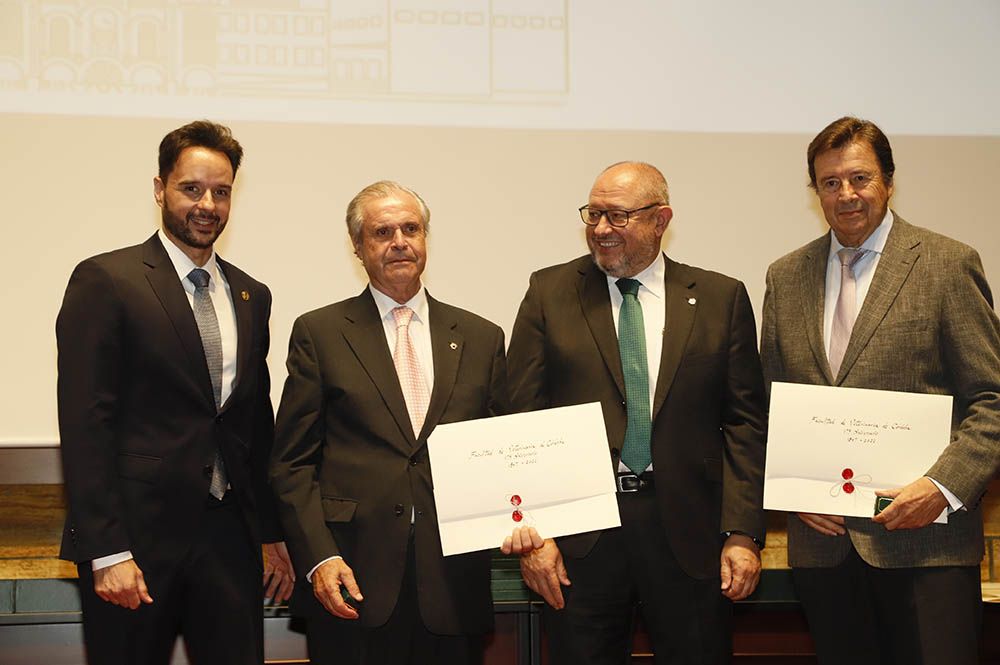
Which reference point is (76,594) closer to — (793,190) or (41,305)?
(41,305)

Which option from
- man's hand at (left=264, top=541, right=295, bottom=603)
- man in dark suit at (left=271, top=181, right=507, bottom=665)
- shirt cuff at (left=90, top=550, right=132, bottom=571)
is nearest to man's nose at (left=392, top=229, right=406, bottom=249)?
man in dark suit at (left=271, top=181, right=507, bottom=665)

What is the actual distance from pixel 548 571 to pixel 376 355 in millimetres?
742

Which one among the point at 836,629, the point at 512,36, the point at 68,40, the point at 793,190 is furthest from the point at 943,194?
the point at 68,40

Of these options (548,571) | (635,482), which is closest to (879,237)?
(635,482)

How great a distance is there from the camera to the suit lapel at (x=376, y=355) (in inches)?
107

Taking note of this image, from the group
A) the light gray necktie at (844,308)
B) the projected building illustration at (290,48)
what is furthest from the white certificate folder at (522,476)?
the projected building illustration at (290,48)

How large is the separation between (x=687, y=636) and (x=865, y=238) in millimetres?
1198

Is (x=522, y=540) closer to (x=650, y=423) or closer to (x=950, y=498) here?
(x=650, y=423)

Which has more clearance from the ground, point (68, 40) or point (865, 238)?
point (68, 40)

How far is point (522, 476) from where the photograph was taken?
266cm

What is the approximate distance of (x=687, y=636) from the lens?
2.70 m

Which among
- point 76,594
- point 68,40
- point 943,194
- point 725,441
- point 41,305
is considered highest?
point 68,40

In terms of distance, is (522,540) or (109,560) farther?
(522,540)

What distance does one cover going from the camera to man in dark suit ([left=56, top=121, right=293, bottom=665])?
253 cm
